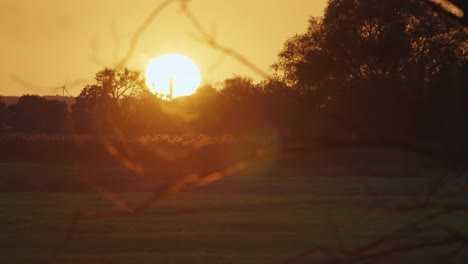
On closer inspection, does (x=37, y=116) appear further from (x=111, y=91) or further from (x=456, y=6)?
(x=456, y=6)

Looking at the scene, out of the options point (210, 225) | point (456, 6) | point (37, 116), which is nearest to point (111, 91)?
point (456, 6)

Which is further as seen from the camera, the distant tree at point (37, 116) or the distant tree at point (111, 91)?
the distant tree at point (37, 116)

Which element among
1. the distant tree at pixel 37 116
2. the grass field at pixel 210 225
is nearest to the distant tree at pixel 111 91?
the grass field at pixel 210 225

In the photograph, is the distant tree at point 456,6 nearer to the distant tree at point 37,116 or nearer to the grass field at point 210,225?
the grass field at point 210,225

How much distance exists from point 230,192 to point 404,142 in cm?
3523

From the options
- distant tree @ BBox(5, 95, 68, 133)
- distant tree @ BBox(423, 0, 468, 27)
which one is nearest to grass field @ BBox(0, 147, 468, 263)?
distant tree @ BBox(423, 0, 468, 27)

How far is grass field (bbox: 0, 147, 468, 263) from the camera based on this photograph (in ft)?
56.1

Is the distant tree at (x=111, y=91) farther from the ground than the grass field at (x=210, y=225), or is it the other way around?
the distant tree at (x=111, y=91)

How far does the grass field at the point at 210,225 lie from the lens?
1709cm

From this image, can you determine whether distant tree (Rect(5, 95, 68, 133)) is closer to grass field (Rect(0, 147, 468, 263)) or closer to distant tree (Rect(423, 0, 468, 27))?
grass field (Rect(0, 147, 468, 263))

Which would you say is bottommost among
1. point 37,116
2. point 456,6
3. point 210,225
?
point 210,225

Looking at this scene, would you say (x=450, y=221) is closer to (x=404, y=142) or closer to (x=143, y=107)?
(x=404, y=142)

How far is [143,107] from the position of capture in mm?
65125

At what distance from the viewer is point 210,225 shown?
24141 millimetres
